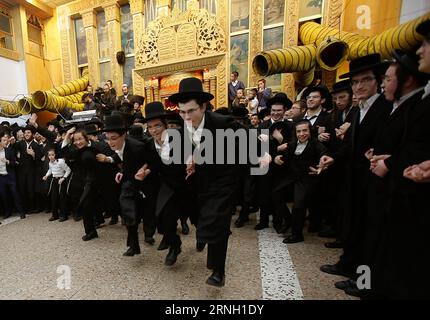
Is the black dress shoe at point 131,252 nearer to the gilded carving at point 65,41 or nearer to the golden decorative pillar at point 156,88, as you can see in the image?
the golden decorative pillar at point 156,88

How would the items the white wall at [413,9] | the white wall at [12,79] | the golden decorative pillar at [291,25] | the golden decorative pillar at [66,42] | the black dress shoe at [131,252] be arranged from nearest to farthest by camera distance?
the black dress shoe at [131,252]
the white wall at [413,9]
the golden decorative pillar at [291,25]
the white wall at [12,79]
the golden decorative pillar at [66,42]

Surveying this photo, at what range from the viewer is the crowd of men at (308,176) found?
5.26 ft

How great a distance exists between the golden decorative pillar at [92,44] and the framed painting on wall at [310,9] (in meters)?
9.92

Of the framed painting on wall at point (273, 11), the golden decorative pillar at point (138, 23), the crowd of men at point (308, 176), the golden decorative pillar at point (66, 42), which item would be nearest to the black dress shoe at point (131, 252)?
the crowd of men at point (308, 176)

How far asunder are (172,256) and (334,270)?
1.75 metres

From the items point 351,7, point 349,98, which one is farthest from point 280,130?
point 351,7

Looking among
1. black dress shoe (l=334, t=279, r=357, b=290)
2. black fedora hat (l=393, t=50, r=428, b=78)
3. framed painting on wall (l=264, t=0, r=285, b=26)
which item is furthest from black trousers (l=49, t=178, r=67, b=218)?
framed painting on wall (l=264, t=0, r=285, b=26)

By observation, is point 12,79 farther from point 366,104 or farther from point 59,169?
point 366,104

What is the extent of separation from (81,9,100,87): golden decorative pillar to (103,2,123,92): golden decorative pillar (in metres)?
0.93

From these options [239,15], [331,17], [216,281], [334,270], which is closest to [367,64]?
[334,270]

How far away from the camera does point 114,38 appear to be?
11.4 metres

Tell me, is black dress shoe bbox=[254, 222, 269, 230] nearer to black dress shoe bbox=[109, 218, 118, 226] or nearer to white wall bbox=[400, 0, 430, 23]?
black dress shoe bbox=[109, 218, 118, 226]

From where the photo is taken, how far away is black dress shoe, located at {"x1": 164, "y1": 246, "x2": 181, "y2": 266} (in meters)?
2.67
